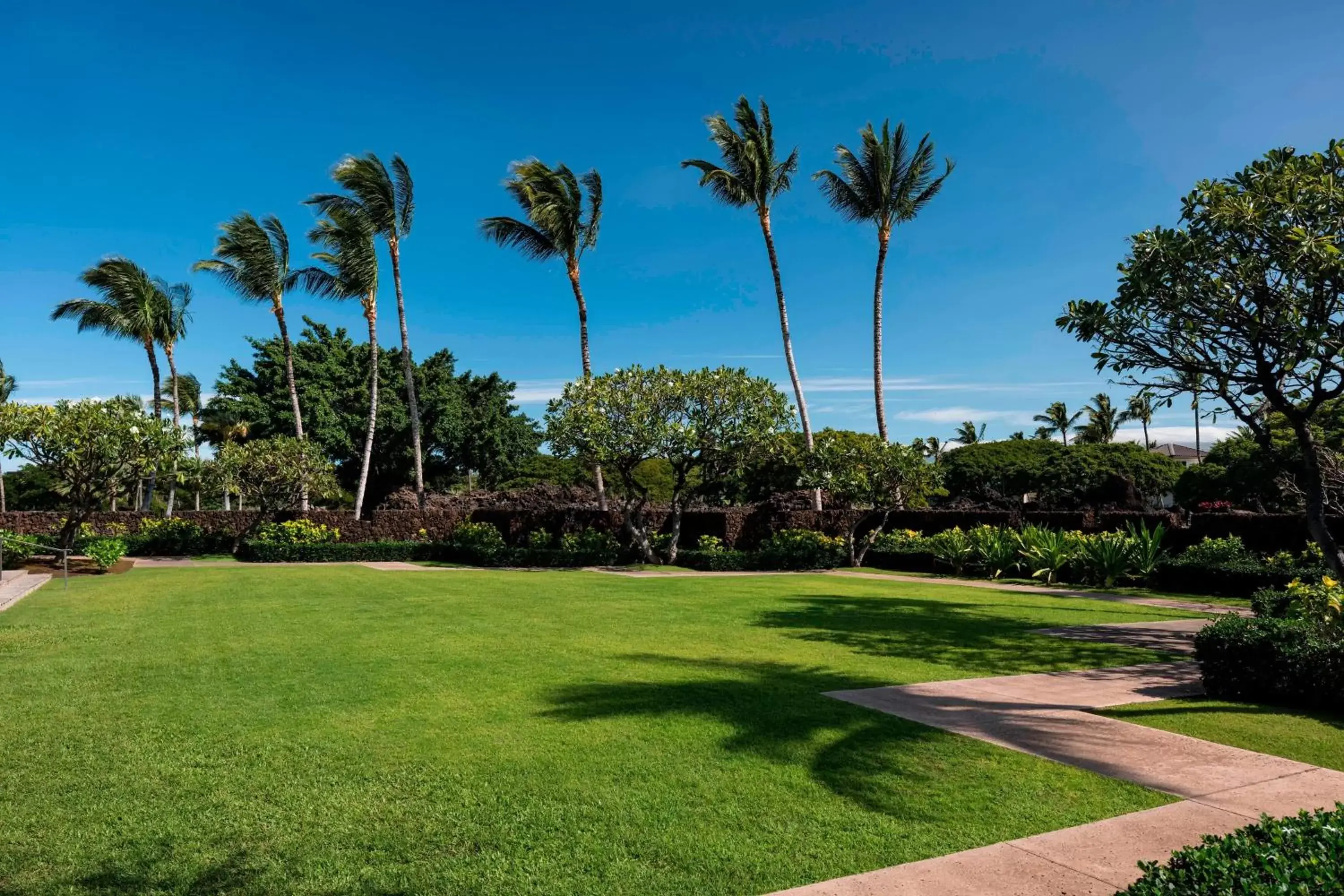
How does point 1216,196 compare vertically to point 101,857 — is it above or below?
above

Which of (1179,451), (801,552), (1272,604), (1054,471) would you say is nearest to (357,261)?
(801,552)

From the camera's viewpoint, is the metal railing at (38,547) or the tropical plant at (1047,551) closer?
the tropical plant at (1047,551)

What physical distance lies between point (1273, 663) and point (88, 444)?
23427mm

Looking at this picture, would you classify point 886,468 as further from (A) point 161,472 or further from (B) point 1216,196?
(A) point 161,472

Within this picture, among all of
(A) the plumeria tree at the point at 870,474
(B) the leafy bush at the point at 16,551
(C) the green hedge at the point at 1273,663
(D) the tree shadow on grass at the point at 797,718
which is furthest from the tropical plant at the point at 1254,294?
(B) the leafy bush at the point at 16,551

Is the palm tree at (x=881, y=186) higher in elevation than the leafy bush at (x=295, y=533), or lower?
higher

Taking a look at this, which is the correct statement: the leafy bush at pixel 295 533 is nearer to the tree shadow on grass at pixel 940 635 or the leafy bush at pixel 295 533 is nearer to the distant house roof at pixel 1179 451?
the tree shadow on grass at pixel 940 635

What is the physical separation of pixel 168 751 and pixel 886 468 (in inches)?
869

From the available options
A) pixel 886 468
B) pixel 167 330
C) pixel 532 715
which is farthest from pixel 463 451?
pixel 532 715

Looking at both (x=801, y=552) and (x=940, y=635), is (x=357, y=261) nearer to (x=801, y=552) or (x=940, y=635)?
(x=801, y=552)

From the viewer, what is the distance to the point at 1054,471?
53844 mm

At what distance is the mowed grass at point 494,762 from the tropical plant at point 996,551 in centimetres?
1039

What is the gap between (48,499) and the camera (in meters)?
56.9

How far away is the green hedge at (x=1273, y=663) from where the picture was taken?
7102 mm
